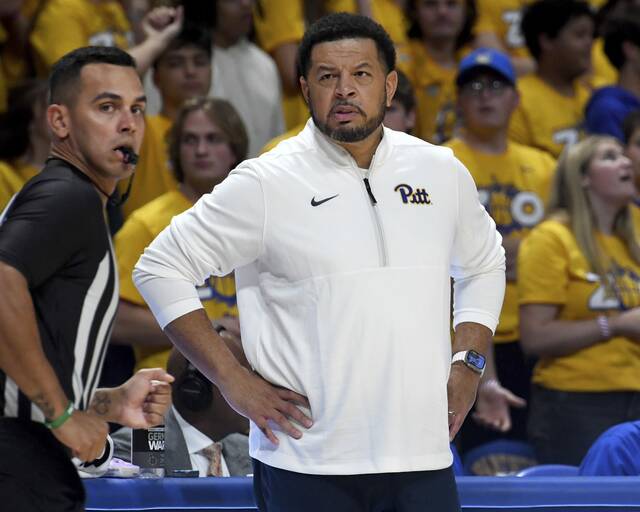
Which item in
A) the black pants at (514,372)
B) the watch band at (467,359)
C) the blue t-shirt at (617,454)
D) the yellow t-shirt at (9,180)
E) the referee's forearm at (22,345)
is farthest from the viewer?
the black pants at (514,372)

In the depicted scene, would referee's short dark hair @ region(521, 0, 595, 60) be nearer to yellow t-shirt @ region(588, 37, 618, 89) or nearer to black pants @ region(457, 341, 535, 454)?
yellow t-shirt @ region(588, 37, 618, 89)

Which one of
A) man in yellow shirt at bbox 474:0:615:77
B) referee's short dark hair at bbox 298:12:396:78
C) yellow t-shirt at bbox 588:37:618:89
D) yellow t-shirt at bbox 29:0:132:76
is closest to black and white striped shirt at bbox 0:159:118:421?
referee's short dark hair at bbox 298:12:396:78

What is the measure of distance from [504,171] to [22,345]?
11.8 ft

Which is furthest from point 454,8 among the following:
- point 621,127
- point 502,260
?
point 502,260

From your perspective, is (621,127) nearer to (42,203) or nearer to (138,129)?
(138,129)

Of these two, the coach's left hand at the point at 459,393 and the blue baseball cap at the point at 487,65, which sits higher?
the blue baseball cap at the point at 487,65

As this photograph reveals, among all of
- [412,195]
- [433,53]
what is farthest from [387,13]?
[412,195]

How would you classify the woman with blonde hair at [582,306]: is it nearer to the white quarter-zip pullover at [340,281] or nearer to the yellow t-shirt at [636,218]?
the yellow t-shirt at [636,218]

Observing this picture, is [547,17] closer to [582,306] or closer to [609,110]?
[609,110]

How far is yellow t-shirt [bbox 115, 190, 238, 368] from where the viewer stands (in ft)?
15.2

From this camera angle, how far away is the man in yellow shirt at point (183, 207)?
15.0ft

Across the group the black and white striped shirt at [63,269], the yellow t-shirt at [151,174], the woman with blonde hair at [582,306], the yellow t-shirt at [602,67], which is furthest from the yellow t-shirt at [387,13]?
the black and white striped shirt at [63,269]

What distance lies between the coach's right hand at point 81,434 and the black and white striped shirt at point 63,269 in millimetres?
66

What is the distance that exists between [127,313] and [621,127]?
8.99 feet
